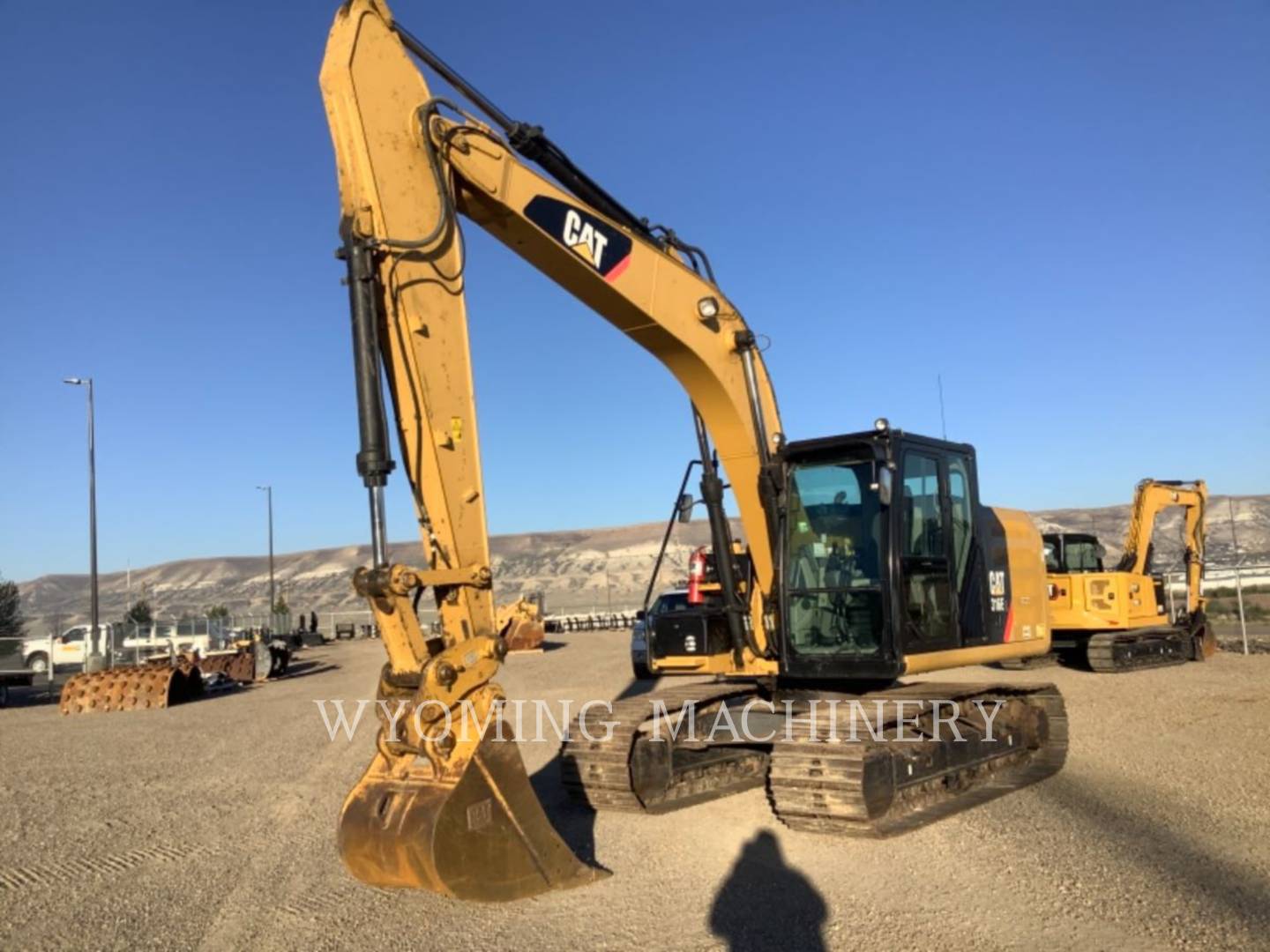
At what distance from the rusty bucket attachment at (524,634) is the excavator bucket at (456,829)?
26.8 metres

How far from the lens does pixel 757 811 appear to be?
8375 mm

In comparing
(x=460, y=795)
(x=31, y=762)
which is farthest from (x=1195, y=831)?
(x=31, y=762)

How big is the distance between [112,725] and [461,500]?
1309 centimetres

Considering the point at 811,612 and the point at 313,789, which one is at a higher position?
the point at 811,612

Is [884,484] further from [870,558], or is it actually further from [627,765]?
[627,765]

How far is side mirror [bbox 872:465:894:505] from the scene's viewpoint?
7.60 metres

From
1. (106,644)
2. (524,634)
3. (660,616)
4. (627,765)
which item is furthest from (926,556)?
(106,644)

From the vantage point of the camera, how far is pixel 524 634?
1286 inches

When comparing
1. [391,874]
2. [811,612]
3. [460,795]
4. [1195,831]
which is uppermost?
[811,612]

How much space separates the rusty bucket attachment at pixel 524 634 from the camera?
3244 centimetres

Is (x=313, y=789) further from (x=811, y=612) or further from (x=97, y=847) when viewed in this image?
(x=811, y=612)

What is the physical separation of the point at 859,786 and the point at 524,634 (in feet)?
86.7

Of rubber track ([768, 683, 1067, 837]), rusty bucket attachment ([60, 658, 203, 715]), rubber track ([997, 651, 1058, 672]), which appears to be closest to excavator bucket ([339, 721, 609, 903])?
rubber track ([768, 683, 1067, 837])

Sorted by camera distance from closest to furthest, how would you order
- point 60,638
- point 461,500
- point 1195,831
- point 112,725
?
point 461,500
point 1195,831
point 112,725
point 60,638
